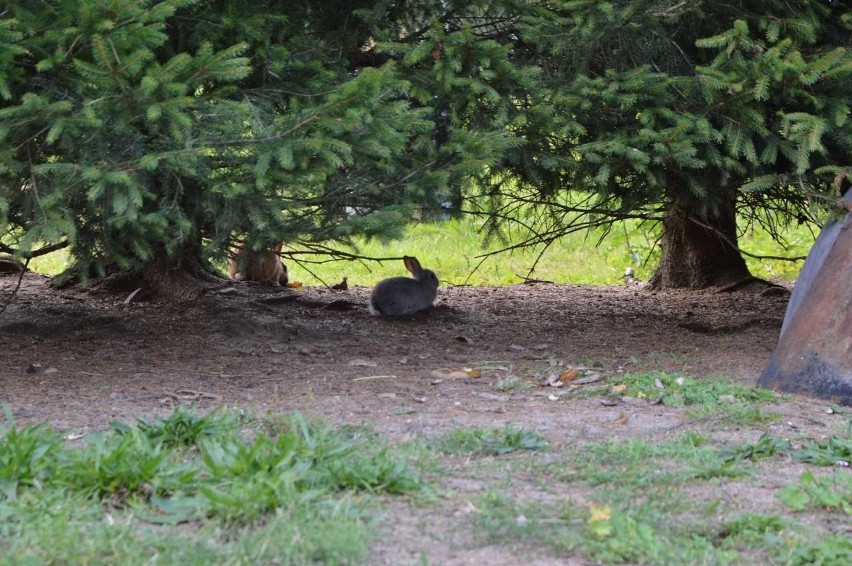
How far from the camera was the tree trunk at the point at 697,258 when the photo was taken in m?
9.66

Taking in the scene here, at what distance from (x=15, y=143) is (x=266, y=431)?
1828 millimetres

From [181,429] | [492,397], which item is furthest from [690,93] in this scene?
[181,429]

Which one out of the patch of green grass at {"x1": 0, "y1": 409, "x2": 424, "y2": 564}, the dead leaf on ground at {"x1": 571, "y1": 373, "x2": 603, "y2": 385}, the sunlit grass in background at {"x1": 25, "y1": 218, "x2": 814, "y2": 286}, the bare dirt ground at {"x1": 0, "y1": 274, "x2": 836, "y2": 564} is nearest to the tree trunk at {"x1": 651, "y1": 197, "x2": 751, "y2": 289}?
the bare dirt ground at {"x1": 0, "y1": 274, "x2": 836, "y2": 564}

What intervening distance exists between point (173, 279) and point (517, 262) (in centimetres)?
605

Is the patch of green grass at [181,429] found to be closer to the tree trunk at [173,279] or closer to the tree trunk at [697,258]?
the tree trunk at [173,279]

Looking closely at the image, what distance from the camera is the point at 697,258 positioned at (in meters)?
9.88

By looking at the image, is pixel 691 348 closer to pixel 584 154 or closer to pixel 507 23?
pixel 584 154

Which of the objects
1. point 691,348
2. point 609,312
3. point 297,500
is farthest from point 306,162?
point 609,312

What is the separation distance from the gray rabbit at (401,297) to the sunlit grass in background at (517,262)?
295 centimetres

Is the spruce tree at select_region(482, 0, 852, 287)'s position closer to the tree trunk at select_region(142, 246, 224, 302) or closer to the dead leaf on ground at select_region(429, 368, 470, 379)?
the dead leaf on ground at select_region(429, 368, 470, 379)

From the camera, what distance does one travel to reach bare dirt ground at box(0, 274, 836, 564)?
474cm

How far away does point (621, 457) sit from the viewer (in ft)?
13.4

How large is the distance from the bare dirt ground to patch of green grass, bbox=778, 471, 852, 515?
79 centimetres

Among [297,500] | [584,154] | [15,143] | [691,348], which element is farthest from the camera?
[691,348]
